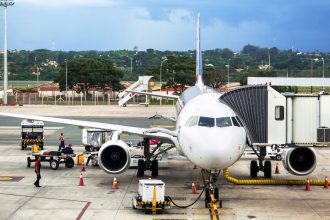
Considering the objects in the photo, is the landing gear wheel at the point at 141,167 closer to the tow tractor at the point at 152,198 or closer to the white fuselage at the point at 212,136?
the white fuselage at the point at 212,136

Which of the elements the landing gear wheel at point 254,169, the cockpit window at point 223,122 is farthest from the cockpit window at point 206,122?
the landing gear wheel at point 254,169

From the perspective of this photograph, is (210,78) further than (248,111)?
Yes

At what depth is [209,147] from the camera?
2089 centimetres

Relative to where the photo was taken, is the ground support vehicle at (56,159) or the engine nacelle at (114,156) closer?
the engine nacelle at (114,156)

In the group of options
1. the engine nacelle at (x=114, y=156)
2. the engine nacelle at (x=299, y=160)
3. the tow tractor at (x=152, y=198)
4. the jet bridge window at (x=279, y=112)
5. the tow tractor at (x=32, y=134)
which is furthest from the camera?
the tow tractor at (x=32, y=134)

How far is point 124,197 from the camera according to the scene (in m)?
25.0

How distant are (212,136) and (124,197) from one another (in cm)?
581

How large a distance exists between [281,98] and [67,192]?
10109 millimetres

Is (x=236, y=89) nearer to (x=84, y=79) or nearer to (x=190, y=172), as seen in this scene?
(x=190, y=172)

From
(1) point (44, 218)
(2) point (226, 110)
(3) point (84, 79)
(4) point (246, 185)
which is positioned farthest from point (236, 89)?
(3) point (84, 79)

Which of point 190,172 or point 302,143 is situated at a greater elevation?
point 302,143

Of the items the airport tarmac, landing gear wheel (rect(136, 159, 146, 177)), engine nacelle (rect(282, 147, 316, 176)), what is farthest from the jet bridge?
landing gear wheel (rect(136, 159, 146, 177))

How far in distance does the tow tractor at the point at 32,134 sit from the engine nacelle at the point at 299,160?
20.1 metres

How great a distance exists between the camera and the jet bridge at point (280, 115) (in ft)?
82.7
